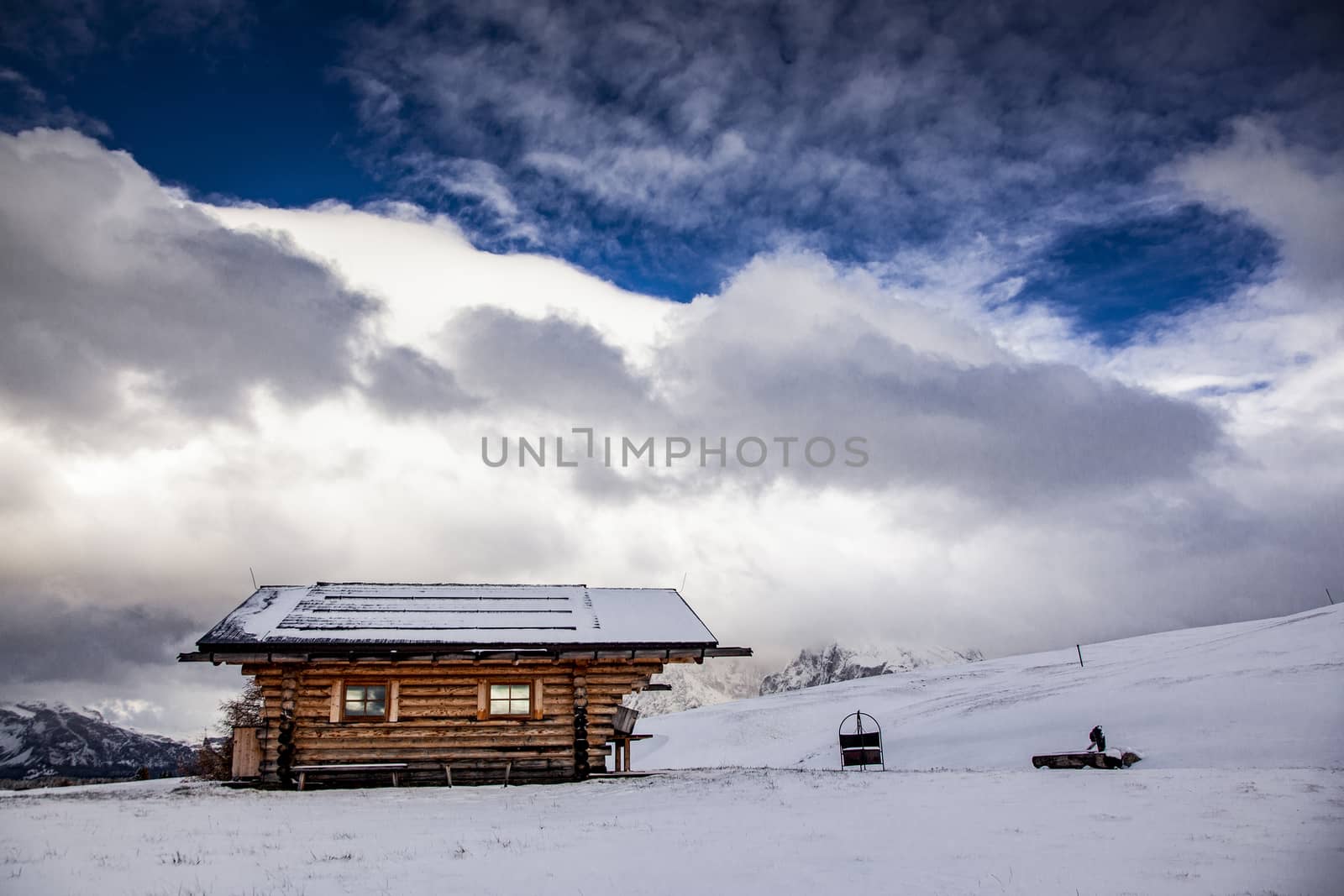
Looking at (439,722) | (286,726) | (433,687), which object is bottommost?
(439,722)

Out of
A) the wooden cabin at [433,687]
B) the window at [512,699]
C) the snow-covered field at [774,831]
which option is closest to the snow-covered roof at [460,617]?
the wooden cabin at [433,687]

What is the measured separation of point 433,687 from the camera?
21.7 meters

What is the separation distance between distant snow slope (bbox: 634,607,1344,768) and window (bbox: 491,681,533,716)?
15.1 metres

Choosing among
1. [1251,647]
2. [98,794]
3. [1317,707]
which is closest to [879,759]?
[1317,707]

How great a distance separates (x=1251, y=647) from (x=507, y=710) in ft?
103

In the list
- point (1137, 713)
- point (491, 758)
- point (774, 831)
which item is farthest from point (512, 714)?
point (1137, 713)

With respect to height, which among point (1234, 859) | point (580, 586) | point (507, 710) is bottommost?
point (1234, 859)

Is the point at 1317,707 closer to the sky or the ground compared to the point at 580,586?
closer to the ground

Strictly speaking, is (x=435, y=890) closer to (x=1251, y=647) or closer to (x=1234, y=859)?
(x=1234, y=859)

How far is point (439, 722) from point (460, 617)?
2816 millimetres

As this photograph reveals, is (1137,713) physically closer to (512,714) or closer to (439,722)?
(512,714)

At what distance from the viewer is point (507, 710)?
22.0 m

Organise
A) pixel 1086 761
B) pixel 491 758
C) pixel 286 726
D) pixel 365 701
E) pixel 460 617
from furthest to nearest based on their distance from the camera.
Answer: pixel 460 617 → pixel 365 701 → pixel 491 758 → pixel 286 726 → pixel 1086 761

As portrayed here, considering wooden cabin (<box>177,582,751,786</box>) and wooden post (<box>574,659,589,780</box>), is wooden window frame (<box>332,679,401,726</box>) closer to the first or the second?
wooden cabin (<box>177,582,751,786</box>)
